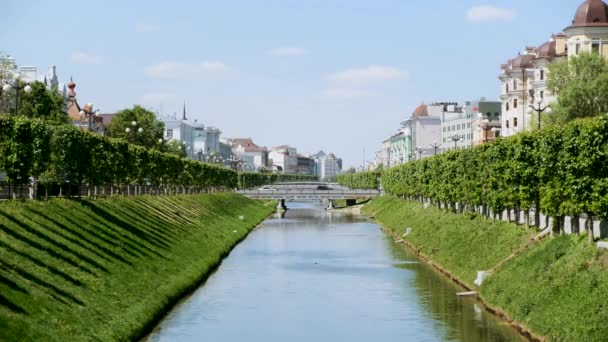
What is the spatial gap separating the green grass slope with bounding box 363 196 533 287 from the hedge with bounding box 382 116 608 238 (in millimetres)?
1581

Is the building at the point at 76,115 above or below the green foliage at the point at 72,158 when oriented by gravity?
above

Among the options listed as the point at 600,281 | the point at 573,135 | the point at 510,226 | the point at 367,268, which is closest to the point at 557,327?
the point at 600,281

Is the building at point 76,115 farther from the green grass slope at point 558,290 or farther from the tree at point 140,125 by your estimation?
the green grass slope at point 558,290

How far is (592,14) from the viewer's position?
110938 millimetres

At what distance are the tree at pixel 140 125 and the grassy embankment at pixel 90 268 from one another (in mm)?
78045

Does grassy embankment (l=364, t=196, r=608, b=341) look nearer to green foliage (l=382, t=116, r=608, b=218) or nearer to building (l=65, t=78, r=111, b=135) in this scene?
green foliage (l=382, t=116, r=608, b=218)

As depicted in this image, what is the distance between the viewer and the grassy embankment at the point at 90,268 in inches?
1362

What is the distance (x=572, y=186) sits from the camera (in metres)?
45.6

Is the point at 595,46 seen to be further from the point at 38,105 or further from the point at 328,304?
the point at 328,304

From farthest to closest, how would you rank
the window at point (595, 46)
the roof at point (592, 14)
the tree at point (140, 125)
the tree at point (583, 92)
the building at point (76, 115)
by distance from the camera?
the building at point (76, 115) < the tree at point (140, 125) < the roof at point (592, 14) < the window at point (595, 46) < the tree at point (583, 92)

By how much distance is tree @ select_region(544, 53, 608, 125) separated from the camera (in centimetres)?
9931

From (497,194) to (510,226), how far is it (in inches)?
115

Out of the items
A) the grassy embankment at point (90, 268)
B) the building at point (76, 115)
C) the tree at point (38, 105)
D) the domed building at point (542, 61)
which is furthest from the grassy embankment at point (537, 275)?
the building at point (76, 115)

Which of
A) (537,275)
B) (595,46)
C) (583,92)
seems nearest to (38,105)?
(583,92)
